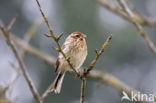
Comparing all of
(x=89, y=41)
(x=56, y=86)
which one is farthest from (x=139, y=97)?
(x=89, y=41)

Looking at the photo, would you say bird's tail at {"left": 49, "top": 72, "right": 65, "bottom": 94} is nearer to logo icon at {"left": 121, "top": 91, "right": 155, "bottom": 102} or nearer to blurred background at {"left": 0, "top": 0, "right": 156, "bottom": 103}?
logo icon at {"left": 121, "top": 91, "right": 155, "bottom": 102}

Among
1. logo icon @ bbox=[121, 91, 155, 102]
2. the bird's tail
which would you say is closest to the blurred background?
the bird's tail

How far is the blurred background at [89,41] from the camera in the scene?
600 inches

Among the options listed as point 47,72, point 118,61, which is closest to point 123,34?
point 118,61

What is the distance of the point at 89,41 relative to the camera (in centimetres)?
1500

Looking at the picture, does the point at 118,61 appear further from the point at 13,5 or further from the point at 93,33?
the point at 13,5

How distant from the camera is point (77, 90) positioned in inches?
588

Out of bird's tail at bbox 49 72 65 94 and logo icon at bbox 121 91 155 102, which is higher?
bird's tail at bbox 49 72 65 94

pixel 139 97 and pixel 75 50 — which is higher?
pixel 75 50

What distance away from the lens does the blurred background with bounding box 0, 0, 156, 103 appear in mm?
15250

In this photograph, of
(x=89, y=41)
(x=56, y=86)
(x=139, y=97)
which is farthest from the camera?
(x=89, y=41)

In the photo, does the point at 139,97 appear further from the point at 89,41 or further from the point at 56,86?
the point at 89,41

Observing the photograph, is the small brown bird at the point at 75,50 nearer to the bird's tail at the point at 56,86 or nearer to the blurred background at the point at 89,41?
the bird's tail at the point at 56,86

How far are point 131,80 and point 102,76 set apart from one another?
27.7ft
